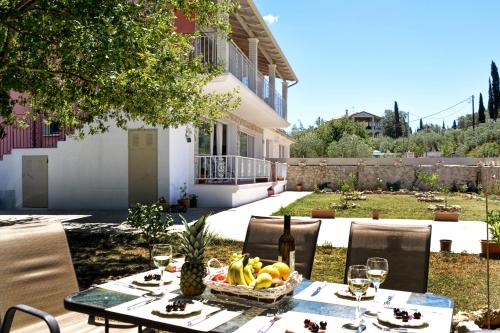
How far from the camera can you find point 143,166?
1374cm

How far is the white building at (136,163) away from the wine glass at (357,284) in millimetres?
10364

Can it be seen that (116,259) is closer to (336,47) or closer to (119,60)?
(119,60)

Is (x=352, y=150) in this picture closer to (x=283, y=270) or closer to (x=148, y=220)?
(x=148, y=220)

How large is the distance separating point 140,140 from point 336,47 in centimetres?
3565

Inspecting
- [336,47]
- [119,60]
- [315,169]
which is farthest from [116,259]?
[336,47]

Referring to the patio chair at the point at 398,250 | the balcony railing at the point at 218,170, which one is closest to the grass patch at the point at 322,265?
the patio chair at the point at 398,250

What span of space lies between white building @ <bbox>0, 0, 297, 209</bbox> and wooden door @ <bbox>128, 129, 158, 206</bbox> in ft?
0.08

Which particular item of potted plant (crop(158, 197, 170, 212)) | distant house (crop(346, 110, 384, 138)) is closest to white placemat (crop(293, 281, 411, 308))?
potted plant (crop(158, 197, 170, 212))

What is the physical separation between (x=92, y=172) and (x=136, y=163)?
1539 mm

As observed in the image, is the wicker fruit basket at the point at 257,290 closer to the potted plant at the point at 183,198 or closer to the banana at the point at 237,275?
the banana at the point at 237,275

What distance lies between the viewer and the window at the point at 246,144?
21.2 meters

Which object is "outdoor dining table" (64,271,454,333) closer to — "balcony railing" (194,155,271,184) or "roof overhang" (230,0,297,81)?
"balcony railing" (194,155,271,184)

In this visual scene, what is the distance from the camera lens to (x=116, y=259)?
7.24 metres

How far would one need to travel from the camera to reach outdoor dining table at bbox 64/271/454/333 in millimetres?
2068
